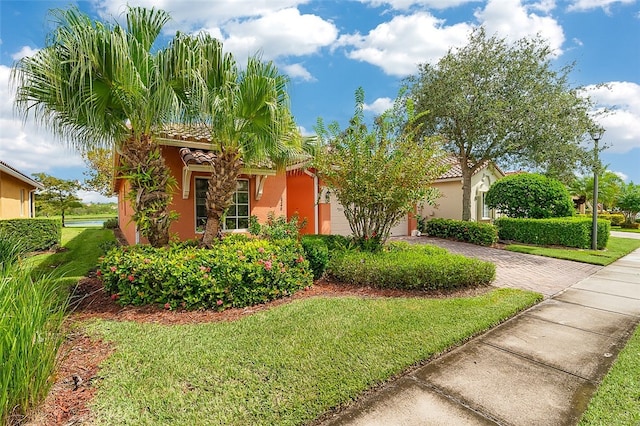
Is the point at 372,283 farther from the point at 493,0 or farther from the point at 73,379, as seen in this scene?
the point at 493,0

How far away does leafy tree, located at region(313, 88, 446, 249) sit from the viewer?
26.1 feet

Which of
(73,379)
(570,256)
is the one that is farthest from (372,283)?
(570,256)

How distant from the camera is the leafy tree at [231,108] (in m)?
6.11

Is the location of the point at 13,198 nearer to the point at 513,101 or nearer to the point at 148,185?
the point at 148,185

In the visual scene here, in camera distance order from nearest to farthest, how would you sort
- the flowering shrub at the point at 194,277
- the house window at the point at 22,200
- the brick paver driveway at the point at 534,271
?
the flowering shrub at the point at 194,277, the brick paver driveway at the point at 534,271, the house window at the point at 22,200

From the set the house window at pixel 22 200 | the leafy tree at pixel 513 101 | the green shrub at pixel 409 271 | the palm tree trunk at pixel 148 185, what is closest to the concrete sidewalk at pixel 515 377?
the green shrub at pixel 409 271

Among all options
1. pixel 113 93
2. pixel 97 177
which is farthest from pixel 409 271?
pixel 97 177

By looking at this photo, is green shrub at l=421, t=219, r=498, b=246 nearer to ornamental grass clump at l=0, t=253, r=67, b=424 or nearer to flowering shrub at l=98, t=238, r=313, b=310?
flowering shrub at l=98, t=238, r=313, b=310

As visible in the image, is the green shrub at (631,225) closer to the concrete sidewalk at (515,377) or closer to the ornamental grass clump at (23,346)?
the concrete sidewalk at (515,377)

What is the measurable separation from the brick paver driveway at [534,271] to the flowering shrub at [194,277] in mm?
5828

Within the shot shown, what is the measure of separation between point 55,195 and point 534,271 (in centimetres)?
3299

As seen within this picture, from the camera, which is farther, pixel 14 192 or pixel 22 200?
pixel 22 200

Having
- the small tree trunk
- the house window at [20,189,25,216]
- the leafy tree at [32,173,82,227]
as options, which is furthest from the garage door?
the leafy tree at [32,173,82,227]

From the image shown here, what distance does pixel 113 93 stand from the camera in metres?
5.72
